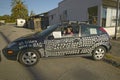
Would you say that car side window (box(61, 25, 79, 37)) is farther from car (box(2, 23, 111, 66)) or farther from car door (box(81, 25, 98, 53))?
car door (box(81, 25, 98, 53))

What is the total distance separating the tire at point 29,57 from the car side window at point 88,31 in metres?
2.08

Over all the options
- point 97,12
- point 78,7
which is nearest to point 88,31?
point 97,12

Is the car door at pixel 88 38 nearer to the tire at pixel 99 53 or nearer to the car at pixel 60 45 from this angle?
the car at pixel 60 45

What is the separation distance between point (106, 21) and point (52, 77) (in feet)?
34.4

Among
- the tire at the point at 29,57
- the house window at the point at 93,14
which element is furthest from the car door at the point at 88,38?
the house window at the point at 93,14

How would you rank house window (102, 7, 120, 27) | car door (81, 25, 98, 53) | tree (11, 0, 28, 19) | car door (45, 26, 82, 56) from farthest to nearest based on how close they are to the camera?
tree (11, 0, 28, 19)
house window (102, 7, 120, 27)
car door (81, 25, 98, 53)
car door (45, 26, 82, 56)

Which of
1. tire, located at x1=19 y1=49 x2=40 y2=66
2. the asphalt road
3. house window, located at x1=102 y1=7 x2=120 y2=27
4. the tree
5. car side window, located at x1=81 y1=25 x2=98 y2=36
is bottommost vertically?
the asphalt road

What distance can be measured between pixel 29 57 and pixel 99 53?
2.91 m

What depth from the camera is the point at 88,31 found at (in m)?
6.15

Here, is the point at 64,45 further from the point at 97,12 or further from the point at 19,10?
the point at 19,10

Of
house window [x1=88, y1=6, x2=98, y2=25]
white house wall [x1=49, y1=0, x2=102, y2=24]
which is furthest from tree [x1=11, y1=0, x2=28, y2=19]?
house window [x1=88, y1=6, x2=98, y2=25]

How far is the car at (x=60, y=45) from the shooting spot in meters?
5.53

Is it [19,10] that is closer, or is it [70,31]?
[70,31]

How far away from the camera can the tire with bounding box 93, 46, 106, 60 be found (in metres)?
6.21
